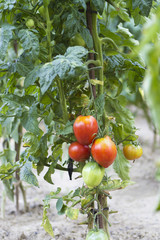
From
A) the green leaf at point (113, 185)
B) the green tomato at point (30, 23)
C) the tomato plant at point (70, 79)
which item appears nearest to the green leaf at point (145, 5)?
the tomato plant at point (70, 79)

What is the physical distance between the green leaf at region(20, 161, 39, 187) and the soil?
25cm

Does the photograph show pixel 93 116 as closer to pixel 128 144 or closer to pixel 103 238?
pixel 128 144

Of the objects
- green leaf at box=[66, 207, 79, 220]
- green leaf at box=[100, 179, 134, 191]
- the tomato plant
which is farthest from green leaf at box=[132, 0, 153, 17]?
green leaf at box=[66, 207, 79, 220]

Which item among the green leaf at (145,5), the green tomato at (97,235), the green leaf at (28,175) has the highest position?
the green leaf at (145,5)

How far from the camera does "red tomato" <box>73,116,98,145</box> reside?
2.99 ft

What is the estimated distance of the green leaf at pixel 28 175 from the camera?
1.07 m

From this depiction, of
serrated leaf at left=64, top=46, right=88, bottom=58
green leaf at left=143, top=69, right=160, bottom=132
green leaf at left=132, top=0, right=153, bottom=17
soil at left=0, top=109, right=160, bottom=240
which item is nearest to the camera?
green leaf at left=143, top=69, right=160, bottom=132

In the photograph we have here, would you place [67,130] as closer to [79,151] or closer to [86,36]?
[79,151]

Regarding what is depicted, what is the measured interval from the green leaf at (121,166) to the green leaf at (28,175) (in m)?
0.32

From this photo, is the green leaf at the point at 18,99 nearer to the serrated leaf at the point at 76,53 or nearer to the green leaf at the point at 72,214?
the serrated leaf at the point at 76,53

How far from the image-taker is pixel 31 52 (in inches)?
36.8

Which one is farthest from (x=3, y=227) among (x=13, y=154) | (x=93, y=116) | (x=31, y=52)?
(x=31, y=52)

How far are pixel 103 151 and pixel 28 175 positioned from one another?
33cm

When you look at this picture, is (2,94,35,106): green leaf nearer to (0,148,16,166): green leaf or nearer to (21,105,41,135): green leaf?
(21,105,41,135): green leaf
